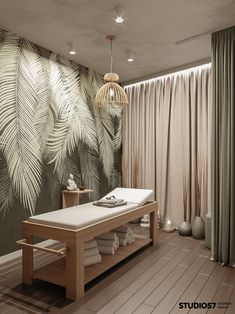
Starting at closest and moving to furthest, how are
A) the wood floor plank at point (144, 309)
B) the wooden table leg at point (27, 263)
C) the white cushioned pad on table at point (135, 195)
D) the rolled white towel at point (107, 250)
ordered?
1. the wood floor plank at point (144, 309)
2. the wooden table leg at point (27, 263)
3. the rolled white towel at point (107, 250)
4. the white cushioned pad on table at point (135, 195)

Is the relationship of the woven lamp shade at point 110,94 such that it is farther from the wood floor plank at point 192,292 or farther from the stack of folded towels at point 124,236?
the wood floor plank at point 192,292

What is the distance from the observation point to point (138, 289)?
2.33 m

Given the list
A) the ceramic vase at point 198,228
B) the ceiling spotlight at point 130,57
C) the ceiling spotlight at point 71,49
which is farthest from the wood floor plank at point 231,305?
the ceiling spotlight at point 71,49

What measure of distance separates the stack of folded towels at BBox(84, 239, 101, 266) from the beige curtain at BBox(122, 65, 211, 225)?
193 cm

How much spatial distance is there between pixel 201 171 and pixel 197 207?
1.79 ft

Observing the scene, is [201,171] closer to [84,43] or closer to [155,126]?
[155,126]

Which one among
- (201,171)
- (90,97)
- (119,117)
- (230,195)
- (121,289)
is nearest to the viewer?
(121,289)

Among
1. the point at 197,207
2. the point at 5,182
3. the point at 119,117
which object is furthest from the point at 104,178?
the point at 5,182

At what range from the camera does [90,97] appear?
4.28 meters

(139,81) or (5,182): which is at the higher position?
(139,81)

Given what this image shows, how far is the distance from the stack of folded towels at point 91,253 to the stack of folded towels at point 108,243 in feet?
0.66

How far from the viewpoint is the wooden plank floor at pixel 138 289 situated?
204 centimetres

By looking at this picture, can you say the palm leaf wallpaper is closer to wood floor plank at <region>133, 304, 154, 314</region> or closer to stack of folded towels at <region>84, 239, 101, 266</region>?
stack of folded towels at <region>84, 239, 101, 266</region>

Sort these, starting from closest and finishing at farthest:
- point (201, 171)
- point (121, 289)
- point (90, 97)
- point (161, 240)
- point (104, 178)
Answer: point (121, 289), point (161, 240), point (201, 171), point (90, 97), point (104, 178)
